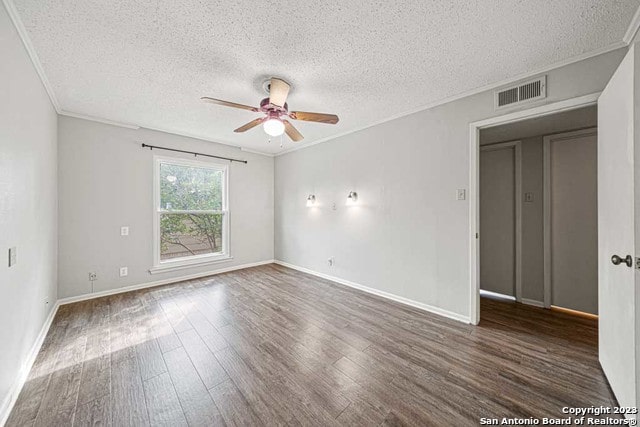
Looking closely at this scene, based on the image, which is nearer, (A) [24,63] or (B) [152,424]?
(B) [152,424]

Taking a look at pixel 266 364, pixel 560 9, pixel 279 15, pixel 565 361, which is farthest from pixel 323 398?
pixel 560 9

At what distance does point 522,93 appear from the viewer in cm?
231

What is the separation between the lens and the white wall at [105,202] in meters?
3.19

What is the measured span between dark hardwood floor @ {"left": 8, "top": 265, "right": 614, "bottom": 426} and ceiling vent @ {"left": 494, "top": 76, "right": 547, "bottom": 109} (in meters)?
Result: 2.35

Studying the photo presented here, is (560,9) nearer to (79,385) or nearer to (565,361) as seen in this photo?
(565,361)

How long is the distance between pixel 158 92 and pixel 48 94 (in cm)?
119

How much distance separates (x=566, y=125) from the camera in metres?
2.88

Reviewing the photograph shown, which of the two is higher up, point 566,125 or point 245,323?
point 566,125

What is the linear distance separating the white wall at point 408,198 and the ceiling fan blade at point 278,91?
1.76 metres

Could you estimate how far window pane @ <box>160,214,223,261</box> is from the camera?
4105 millimetres

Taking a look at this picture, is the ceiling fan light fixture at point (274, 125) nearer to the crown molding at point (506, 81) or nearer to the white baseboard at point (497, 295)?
the crown molding at point (506, 81)

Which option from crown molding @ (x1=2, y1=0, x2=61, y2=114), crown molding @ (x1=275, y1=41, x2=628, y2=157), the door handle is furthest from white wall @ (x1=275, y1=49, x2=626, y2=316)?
crown molding @ (x1=2, y1=0, x2=61, y2=114)

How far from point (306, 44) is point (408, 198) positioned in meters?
2.15

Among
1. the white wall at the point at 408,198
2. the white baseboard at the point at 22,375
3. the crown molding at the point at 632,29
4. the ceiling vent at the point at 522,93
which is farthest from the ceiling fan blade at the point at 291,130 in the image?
the white baseboard at the point at 22,375
